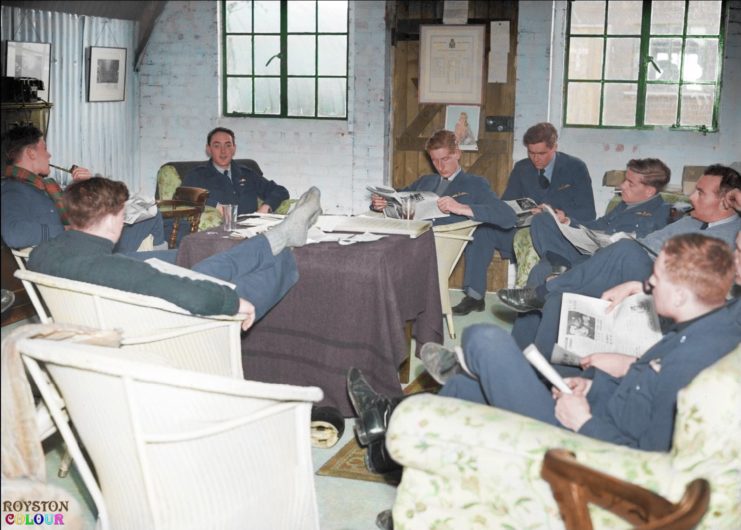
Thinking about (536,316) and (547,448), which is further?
(536,316)

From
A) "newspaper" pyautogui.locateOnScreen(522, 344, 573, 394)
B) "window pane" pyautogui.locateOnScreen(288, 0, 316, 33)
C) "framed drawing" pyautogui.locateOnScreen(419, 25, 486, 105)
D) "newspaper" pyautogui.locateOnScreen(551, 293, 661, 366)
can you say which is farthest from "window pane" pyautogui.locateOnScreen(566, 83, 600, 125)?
"newspaper" pyautogui.locateOnScreen(522, 344, 573, 394)

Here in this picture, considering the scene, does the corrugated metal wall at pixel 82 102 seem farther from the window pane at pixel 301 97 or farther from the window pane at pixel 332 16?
the window pane at pixel 332 16

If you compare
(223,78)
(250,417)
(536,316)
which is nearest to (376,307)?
(536,316)

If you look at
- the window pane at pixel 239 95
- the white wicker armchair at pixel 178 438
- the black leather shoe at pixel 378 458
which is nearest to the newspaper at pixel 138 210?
the black leather shoe at pixel 378 458

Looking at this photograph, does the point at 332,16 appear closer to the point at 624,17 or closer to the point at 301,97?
the point at 301,97

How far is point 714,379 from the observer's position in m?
2.16

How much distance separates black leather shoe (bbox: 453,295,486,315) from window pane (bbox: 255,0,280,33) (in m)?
3.66

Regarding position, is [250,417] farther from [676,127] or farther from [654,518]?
[676,127]

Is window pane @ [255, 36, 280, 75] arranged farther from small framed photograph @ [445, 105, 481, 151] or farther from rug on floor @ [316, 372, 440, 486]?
rug on floor @ [316, 372, 440, 486]

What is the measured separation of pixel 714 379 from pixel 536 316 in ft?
8.54

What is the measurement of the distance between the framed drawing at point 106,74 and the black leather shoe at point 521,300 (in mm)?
5061

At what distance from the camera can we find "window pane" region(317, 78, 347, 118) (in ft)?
28.2

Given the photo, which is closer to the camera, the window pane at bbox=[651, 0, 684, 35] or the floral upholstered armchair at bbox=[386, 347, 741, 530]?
the floral upholstered armchair at bbox=[386, 347, 741, 530]


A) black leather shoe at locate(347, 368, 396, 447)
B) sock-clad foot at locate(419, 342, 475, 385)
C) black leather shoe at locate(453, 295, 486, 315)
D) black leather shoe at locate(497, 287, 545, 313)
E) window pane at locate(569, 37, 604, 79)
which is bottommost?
black leather shoe at locate(453, 295, 486, 315)
